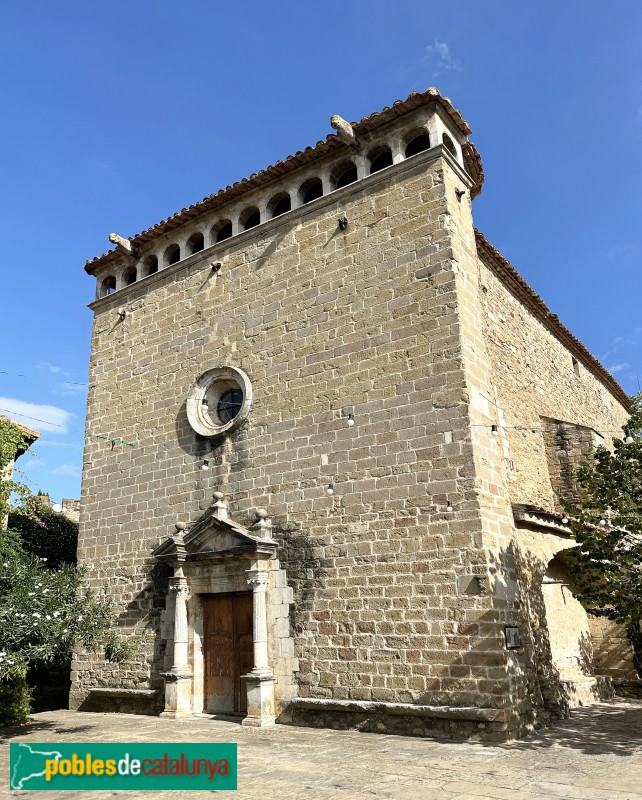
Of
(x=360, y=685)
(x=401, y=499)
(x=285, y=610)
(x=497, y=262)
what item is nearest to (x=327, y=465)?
(x=401, y=499)

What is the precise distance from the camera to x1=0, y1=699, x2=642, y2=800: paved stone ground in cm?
508

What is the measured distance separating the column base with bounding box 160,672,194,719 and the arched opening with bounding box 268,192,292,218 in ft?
24.3

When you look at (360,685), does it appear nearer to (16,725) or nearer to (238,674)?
(238,674)

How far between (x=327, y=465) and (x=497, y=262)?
17.6 feet

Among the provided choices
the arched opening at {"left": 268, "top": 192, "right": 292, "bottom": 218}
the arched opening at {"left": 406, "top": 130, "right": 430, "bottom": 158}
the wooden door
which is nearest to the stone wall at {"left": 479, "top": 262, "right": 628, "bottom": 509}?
the arched opening at {"left": 406, "top": 130, "right": 430, "bottom": 158}

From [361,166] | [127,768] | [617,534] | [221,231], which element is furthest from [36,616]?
[361,166]

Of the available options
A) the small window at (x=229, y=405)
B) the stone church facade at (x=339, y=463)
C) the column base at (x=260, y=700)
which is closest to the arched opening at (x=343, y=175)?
the stone church facade at (x=339, y=463)

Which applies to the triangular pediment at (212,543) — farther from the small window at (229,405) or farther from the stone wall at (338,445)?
the small window at (229,405)

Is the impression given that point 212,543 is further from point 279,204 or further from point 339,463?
point 279,204

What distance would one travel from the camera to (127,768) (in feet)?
19.0

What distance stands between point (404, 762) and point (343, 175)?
8.16 m

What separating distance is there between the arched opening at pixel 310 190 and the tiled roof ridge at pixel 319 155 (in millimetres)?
323

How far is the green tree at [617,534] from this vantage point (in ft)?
23.7

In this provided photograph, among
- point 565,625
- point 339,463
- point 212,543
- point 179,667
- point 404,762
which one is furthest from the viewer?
point 565,625
